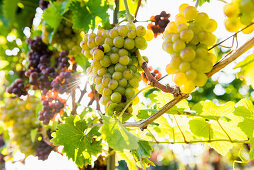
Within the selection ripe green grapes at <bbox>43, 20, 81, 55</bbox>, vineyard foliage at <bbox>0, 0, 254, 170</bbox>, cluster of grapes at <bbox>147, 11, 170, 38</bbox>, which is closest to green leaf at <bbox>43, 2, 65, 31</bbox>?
vineyard foliage at <bbox>0, 0, 254, 170</bbox>

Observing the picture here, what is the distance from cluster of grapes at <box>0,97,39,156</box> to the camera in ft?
4.55

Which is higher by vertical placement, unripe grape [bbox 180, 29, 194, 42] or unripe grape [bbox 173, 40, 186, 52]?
unripe grape [bbox 180, 29, 194, 42]

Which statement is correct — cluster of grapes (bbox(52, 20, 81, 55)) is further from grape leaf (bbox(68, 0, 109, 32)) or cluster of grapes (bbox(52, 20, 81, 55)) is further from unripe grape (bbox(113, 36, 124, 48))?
unripe grape (bbox(113, 36, 124, 48))

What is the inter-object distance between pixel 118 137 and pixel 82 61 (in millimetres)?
738

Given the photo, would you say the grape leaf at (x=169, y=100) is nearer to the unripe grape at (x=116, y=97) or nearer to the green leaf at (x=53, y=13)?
the unripe grape at (x=116, y=97)

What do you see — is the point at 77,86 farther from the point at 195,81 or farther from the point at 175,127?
the point at 195,81

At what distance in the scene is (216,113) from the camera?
68 cm

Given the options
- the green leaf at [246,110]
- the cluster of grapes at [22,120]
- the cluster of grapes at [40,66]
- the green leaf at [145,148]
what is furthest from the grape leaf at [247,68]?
the cluster of grapes at [22,120]

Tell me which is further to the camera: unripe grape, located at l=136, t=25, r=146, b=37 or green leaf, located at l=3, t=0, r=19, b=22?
unripe grape, located at l=136, t=25, r=146, b=37

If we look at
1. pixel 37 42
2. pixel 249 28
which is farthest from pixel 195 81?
pixel 37 42

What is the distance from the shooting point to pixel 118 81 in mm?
583

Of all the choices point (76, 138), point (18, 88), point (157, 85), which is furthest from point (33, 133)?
point (157, 85)

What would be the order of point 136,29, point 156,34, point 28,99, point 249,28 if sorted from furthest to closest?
point 28,99
point 156,34
point 136,29
point 249,28

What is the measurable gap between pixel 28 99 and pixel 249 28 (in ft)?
4.62
